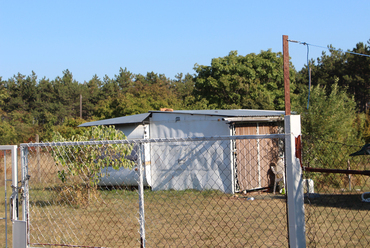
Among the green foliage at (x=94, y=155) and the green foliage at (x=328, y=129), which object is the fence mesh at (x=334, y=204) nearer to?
the green foliage at (x=328, y=129)

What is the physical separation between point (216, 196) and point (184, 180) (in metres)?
1.56

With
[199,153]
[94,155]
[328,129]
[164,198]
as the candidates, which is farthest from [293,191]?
[328,129]

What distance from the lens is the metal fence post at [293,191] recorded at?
9.81 feet

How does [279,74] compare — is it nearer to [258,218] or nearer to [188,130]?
[188,130]

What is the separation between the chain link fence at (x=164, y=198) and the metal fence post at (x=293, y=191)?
0.73 feet

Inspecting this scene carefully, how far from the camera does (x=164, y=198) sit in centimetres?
949

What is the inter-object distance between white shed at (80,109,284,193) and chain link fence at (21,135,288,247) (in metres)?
0.03

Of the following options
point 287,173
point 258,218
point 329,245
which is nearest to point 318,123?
point 258,218

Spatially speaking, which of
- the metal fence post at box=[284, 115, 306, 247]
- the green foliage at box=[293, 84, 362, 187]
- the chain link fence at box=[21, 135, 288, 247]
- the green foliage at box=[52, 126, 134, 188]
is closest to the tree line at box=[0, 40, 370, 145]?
the green foliage at box=[293, 84, 362, 187]

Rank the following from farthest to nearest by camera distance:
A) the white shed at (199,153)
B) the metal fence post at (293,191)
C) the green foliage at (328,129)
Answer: the white shed at (199,153) < the green foliage at (328,129) < the metal fence post at (293,191)

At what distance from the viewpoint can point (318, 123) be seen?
35.6ft

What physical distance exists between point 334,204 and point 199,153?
160 inches

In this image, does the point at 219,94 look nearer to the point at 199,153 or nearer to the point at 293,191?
the point at 199,153


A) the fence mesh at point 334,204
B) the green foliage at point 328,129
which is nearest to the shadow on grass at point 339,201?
the fence mesh at point 334,204
